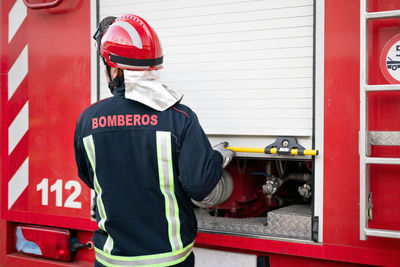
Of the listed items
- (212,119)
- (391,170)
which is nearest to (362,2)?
(391,170)

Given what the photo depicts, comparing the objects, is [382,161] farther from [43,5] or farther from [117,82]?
[43,5]

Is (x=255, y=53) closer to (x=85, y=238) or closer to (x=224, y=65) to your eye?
(x=224, y=65)

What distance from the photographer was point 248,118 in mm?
2051

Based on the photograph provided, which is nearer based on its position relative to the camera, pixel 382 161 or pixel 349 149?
pixel 382 161

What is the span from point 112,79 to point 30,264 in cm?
123

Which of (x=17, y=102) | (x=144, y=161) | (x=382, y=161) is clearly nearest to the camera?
(x=382, y=161)

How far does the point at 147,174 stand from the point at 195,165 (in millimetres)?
195

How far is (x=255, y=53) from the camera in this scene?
2041mm

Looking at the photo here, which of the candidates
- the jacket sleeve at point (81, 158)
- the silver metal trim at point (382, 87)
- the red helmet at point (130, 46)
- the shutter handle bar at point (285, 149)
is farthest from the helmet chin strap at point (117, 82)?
the silver metal trim at point (382, 87)

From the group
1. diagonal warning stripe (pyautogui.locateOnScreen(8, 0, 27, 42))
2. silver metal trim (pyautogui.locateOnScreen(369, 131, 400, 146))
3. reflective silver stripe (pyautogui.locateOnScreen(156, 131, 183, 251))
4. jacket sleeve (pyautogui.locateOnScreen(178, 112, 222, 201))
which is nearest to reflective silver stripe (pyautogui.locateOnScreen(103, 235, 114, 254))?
reflective silver stripe (pyautogui.locateOnScreen(156, 131, 183, 251))

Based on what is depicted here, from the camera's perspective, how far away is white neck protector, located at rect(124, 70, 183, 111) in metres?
1.79

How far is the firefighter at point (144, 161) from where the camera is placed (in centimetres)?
177

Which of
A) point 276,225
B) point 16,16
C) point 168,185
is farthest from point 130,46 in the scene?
point 16,16

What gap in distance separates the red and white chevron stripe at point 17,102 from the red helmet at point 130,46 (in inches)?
37.4
